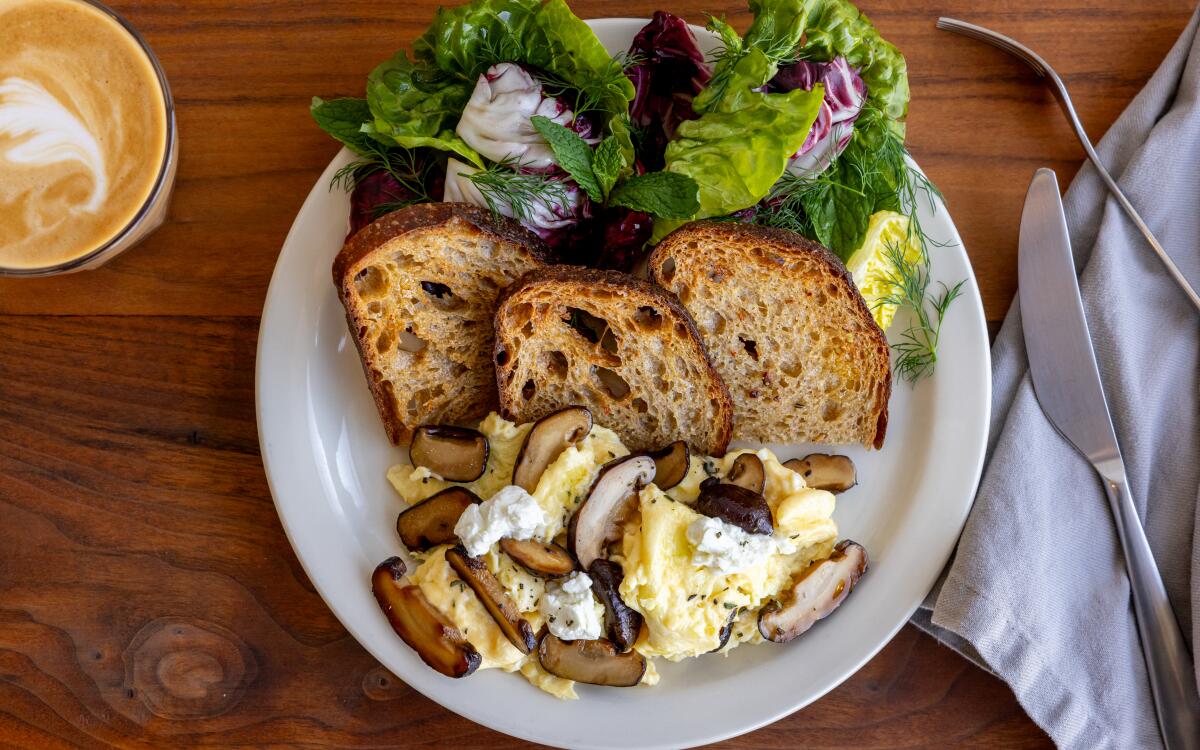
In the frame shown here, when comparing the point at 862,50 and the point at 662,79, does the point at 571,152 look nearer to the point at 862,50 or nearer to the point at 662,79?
the point at 662,79

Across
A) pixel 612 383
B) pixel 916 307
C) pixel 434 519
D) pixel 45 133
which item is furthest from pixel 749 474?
pixel 45 133

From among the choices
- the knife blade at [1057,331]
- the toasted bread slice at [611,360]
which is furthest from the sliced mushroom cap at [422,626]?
the knife blade at [1057,331]

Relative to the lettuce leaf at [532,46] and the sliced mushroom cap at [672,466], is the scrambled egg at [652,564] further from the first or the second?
the lettuce leaf at [532,46]

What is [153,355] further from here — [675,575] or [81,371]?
[675,575]

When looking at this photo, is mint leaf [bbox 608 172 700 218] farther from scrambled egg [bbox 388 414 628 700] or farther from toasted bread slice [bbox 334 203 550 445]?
A: scrambled egg [bbox 388 414 628 700]

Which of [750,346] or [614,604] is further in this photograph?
[750,346]

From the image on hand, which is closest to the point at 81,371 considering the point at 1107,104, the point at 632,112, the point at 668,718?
the point at 632,112

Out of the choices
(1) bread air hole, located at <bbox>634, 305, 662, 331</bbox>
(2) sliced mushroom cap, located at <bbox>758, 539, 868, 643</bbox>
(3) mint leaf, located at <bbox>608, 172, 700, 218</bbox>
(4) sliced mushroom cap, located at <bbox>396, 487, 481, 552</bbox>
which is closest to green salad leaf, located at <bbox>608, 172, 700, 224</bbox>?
(3) mint leaf, located at <bbox>608, 172, 700, 218</bbox>

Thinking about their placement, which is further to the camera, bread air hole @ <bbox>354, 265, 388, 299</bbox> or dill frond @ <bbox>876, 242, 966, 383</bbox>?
dill frond @ <bbox>876, 242, 966, 383</bbox>
